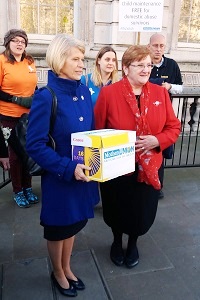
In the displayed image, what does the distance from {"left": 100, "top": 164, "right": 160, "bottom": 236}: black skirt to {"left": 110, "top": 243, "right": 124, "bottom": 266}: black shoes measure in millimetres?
204

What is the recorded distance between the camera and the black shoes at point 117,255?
264 centimetres

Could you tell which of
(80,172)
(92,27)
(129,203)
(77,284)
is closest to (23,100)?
(129,203)

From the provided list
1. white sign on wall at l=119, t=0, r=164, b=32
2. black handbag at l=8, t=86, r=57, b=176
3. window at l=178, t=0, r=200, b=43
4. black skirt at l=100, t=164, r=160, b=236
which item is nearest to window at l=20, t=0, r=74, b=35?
window at l=178, t=0, r=200, b=43

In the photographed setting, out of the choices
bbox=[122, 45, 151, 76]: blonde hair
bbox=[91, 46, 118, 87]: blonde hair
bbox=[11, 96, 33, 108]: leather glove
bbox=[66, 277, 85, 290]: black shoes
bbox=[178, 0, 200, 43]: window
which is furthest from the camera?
bbox=[178, 0, 200, 43]: window

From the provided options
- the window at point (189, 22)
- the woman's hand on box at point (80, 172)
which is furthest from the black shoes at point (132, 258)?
the window at point (189, 22)

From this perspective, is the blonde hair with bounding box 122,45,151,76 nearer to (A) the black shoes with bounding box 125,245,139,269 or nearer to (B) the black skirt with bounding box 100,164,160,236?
(B) the black skirt with bounding box 100,164,160,236

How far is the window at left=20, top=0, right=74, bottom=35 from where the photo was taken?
6.52 m

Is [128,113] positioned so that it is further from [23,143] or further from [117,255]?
[117,255]

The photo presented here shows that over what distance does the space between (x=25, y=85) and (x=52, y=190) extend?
1900mm

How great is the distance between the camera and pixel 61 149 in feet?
6.23

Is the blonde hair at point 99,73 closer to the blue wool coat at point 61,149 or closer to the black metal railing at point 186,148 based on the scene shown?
the blue wool coat at point 61,149

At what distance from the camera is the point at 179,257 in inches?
109

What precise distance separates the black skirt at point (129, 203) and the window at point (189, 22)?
20.4 ft

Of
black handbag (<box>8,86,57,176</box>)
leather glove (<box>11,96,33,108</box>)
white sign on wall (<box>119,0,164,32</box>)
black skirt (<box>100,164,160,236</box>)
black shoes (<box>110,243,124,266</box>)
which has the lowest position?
black shoes (<box>110,243,124,266</box>)
